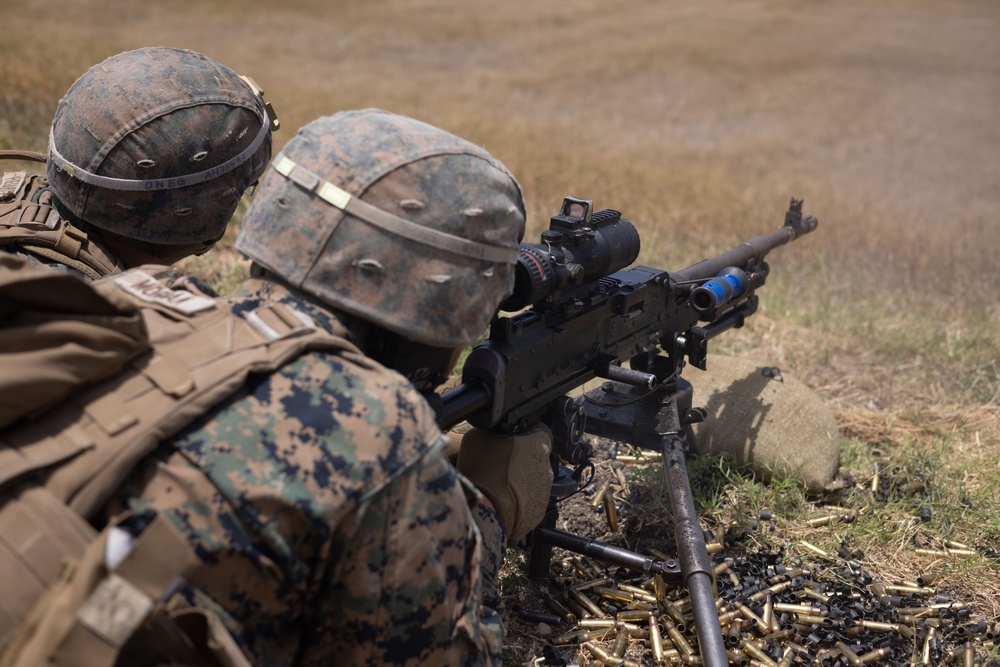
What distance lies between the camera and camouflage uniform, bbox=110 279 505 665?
2199mm

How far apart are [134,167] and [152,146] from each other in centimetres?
13

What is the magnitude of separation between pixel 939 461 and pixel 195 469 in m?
5.18

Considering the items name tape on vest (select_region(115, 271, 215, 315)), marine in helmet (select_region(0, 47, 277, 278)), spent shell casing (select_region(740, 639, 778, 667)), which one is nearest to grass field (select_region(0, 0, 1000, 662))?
spent shell casing (select_region(740, 639, 778, 667))

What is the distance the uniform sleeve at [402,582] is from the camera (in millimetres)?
2350

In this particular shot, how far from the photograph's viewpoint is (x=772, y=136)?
1848 cm

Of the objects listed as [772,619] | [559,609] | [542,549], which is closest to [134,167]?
[542,549]

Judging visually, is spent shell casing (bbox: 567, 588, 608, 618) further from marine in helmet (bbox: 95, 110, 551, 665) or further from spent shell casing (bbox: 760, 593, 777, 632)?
marine in helmet (bbox: 95, 110, 551, 665)

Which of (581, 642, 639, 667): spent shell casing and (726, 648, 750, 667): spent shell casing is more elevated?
(726, 648, 750, 667): spent shell casing

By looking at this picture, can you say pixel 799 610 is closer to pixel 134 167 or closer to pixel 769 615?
pixel 769 615

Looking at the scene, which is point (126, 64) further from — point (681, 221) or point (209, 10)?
point (209, 10)

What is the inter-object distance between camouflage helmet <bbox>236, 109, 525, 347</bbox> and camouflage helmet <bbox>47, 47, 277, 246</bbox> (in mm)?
1603

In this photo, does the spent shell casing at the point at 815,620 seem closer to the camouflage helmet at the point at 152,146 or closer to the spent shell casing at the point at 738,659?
the spent shell casing at the point at 738,659

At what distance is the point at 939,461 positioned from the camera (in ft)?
19.2

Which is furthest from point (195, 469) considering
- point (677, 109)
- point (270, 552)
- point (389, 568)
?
point (677, 109)
